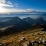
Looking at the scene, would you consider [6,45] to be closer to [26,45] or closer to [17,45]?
[17,45]

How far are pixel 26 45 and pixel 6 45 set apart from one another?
12.0 metres

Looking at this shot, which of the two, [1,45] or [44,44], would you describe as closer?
[44,44]

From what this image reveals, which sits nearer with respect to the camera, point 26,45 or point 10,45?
point 26,45

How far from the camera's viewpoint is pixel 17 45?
192 feet

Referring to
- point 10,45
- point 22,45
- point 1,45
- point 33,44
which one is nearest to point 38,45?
point 33,44

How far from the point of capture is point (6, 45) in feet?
202

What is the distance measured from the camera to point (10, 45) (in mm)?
59656

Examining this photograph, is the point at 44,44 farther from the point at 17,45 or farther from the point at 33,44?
the point at 17,45

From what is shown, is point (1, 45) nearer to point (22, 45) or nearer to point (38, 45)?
point (22, 45)

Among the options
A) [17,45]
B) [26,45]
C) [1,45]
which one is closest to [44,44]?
[26,45]

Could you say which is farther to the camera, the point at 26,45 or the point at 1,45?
the point at 1,45

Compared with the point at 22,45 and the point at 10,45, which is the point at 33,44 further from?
the point at 10,45

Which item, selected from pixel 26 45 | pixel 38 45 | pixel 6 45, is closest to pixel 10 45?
pixel 6 45

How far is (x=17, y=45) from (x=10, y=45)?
382 centimetres
